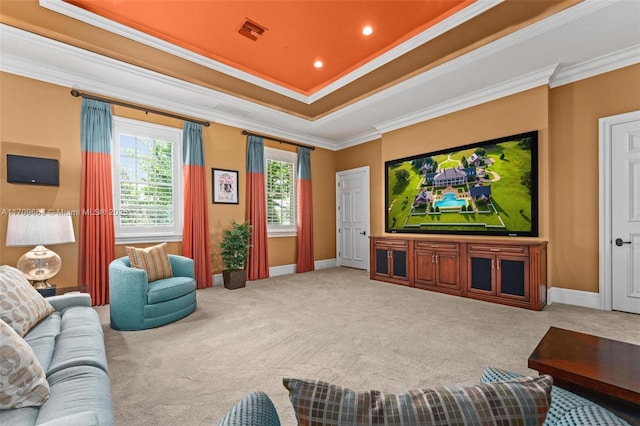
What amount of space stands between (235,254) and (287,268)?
4.94 ft

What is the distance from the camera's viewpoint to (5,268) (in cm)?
222

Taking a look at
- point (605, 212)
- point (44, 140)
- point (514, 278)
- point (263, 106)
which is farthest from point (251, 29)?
point (605, 212)

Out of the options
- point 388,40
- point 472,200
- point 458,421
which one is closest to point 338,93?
point 388,40

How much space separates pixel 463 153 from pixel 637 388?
13.2 feet

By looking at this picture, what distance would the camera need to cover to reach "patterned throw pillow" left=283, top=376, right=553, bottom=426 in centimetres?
55

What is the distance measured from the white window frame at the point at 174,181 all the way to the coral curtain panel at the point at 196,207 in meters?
0.13

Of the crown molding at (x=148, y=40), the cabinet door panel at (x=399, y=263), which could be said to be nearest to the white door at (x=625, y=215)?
the cabinet door panel at (x=399, y=263)

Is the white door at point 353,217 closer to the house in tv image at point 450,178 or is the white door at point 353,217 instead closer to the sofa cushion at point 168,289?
the house in tv image at point 450,178

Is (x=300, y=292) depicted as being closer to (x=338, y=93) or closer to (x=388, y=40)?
(x=338, y=93)

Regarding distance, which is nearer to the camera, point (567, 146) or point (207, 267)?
point (567, 146)

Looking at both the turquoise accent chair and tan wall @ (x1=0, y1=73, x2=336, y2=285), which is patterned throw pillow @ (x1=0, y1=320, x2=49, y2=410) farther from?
tan wall @ (x1=0, y1=73, x2=336, y2=285)

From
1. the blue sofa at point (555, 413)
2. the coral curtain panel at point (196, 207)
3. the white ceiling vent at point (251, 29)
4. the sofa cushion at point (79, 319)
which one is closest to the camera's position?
the blue sofa at point (555, 413)

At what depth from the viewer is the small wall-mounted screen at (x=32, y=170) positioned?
355cm

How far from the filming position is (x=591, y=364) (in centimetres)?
147
